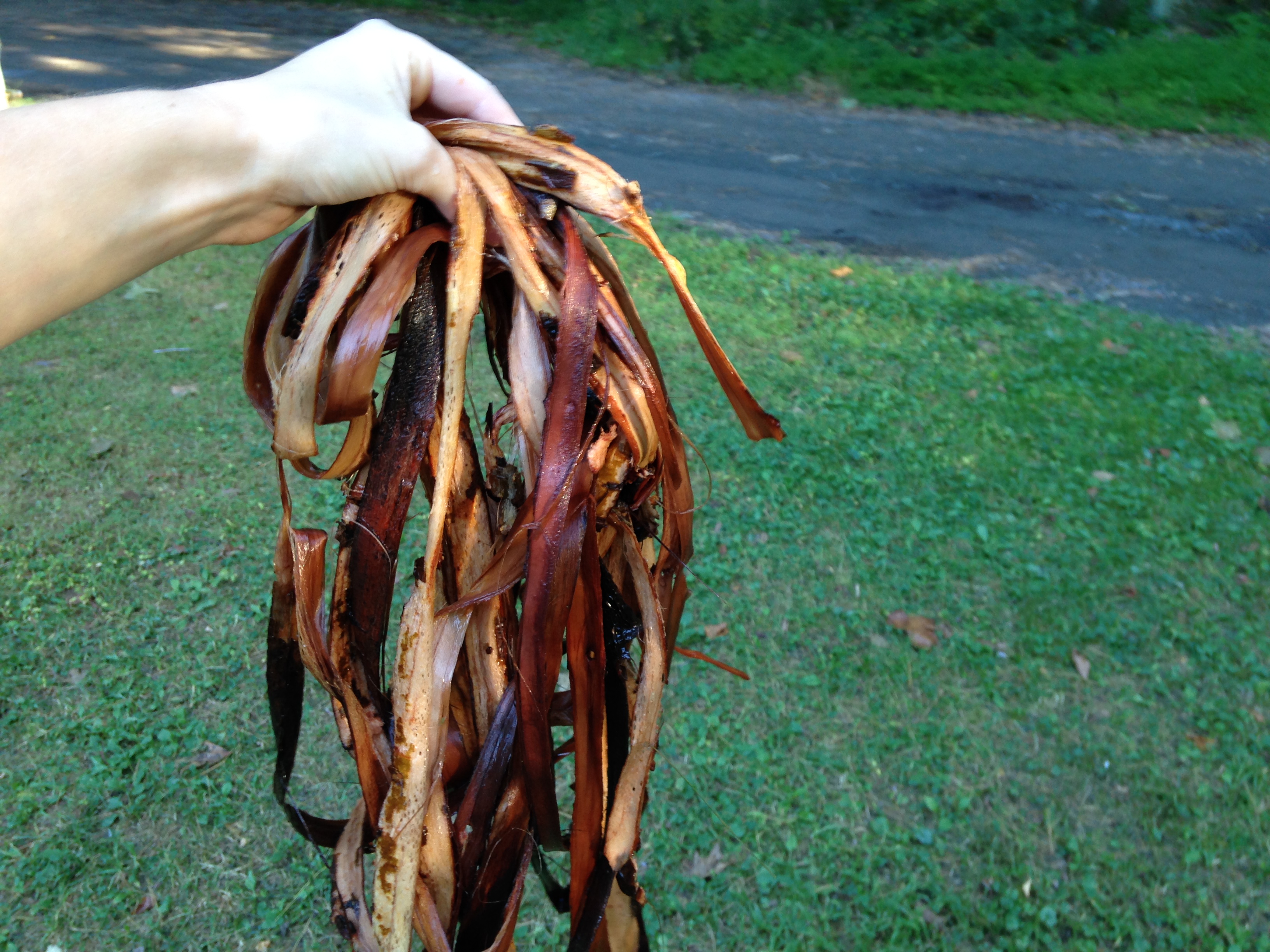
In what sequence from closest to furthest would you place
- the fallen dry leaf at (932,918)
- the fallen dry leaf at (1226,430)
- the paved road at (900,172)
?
1. the fallen dry leaf at (932,918)
2. the fallen dry leaf at (1226,430)
3. the paved road at (900,172)

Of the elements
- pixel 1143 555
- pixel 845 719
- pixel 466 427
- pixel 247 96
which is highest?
pixel 247 96

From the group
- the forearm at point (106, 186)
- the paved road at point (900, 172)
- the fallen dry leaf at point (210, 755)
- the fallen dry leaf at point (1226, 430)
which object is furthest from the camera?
the paved road at point (900, 172)

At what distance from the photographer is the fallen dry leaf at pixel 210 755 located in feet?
8.97

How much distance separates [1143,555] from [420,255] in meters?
3.41

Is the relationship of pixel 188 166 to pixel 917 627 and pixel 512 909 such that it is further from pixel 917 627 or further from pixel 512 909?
pixel 917 627

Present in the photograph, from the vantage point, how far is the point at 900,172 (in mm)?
8055

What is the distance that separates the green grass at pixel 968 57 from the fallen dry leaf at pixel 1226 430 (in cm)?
600

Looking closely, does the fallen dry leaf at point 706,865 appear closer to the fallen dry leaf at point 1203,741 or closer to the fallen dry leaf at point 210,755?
the fallen dry leaf at point 210,755

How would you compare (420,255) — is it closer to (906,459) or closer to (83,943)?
(83,943)

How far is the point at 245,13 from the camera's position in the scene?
1395 centimetres

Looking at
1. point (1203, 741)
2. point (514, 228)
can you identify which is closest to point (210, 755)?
point (514, 228)

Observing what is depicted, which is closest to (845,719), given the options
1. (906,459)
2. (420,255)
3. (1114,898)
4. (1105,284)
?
(1114,898)

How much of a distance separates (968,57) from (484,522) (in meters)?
11.0

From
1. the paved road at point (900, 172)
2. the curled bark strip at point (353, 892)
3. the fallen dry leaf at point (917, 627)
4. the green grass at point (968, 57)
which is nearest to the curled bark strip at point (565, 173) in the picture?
the curled bark strip at point (353, 892)
